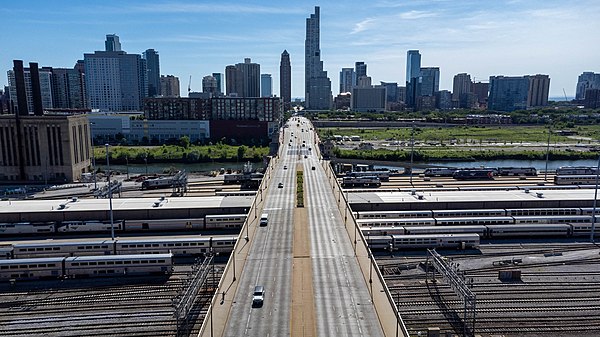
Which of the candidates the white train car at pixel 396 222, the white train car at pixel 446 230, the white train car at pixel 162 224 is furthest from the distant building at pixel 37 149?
the white train car at pixel 446 230

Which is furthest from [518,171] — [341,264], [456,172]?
[341,264]

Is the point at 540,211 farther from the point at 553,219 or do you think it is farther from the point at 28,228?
the point at 28,228

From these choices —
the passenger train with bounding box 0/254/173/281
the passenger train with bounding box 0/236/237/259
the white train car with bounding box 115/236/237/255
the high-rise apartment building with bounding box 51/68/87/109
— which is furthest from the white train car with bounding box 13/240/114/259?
the high-rise apartment building with bounding box 51/68/87/109

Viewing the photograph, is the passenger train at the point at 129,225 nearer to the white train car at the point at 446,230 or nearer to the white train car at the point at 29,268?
the white train car at the point at 29,268

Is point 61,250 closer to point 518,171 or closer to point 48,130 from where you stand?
point 48,130

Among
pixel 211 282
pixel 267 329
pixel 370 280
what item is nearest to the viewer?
pixel 267 329

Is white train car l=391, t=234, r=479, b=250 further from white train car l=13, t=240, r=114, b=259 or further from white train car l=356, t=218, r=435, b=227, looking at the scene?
white train car l=13, t=240, r=114, b=259
